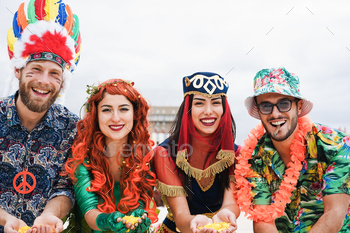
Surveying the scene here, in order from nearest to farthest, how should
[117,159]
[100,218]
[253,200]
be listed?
1. [100,218]
2. [253,200]
3. [117,159]

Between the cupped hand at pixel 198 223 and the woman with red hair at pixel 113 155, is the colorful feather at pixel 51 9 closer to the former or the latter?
Result: the woman with red hair at pixel 113 155

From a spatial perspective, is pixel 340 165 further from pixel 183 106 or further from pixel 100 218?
pixel 100 218

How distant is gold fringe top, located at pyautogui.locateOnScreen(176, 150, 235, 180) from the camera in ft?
10.2

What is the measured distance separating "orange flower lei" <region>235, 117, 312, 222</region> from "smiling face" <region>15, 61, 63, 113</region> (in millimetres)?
2025

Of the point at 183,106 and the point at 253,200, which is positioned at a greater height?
the point at 183,106

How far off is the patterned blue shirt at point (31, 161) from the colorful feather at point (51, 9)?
0.93 m

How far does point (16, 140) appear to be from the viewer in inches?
122

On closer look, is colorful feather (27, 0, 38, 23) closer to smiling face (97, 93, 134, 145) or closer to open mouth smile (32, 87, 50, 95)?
open mouth smile (32, 87, 50, 95)

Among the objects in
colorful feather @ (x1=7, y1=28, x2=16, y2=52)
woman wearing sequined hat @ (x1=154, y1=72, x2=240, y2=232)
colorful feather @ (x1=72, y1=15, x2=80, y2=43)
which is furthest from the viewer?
colorful feather @ (x1=72, y1=15, x2=80, y2=43)

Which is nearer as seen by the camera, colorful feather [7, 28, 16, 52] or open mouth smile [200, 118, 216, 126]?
open mouth smile [200, 118, 216, 126]

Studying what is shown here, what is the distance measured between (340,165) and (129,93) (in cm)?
202

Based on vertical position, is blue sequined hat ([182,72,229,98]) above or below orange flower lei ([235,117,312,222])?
above

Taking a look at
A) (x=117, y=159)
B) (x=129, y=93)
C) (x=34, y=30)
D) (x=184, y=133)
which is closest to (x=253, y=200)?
(x=184, y=133)

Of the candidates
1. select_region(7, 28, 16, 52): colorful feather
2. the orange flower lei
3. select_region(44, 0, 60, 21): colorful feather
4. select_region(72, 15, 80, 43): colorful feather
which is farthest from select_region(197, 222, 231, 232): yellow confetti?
select_region(7, 28, 16, 52): colorful feather
